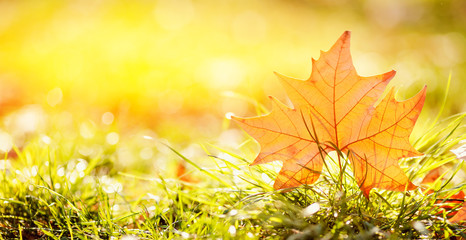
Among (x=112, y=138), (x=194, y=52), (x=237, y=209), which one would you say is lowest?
(x=194, y=52)

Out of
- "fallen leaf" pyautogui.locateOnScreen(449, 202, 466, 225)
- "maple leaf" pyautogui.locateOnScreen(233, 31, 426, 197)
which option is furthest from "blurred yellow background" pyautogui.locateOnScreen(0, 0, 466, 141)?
"fallen leaf" pyautogui.locateOnScreen(449, 202, 466, 225)

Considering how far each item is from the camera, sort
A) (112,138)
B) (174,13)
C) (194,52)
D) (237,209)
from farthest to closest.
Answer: (174,13), (194,52), (112,138), (237,209)

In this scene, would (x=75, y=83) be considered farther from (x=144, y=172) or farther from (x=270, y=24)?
(x=270, y=24)

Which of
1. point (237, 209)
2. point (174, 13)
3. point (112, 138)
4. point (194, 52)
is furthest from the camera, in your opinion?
point (174, 13)

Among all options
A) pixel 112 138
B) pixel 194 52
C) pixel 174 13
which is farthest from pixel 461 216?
pixel 174 13

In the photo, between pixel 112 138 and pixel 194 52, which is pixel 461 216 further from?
pixel 194 52

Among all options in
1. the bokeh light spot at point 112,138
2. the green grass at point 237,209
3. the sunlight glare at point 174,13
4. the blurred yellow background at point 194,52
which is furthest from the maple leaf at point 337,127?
the sunlight glare at point 174,13
